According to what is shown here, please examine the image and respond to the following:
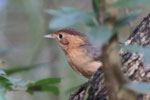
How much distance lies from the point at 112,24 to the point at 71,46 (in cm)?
311

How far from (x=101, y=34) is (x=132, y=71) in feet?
3.10

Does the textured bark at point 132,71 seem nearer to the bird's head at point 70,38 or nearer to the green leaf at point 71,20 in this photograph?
the green leaf at point 71,20

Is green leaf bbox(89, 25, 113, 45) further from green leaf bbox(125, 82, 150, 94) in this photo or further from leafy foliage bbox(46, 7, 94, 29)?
green leaf bbox(125, 82, 150, 94)

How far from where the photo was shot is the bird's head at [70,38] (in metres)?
4.34

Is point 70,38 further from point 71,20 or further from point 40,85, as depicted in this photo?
point 71,20

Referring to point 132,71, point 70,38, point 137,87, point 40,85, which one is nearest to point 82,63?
point 70,38

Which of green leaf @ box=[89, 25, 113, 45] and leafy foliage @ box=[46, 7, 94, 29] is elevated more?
leafy foliage @ box=[46, 7, 94, 29]

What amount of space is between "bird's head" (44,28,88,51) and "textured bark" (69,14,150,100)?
190cm

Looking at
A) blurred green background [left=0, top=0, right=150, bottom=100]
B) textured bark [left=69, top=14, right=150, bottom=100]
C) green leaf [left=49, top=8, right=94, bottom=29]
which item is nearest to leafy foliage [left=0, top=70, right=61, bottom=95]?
textured bark [left=69, top=14, right=150, bottom=100]

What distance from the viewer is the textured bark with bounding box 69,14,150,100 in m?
2.01

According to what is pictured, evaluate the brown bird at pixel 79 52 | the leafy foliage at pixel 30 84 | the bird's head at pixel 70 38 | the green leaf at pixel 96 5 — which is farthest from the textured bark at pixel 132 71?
the bird's head at pixel 70 38

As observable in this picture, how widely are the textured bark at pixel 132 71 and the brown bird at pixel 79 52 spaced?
3.71 feet

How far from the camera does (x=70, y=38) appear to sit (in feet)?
14.5

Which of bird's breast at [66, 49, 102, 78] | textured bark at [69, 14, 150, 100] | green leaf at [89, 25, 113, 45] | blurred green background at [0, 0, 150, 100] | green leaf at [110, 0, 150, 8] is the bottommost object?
green leaf at [89, 25, 113, 45]
